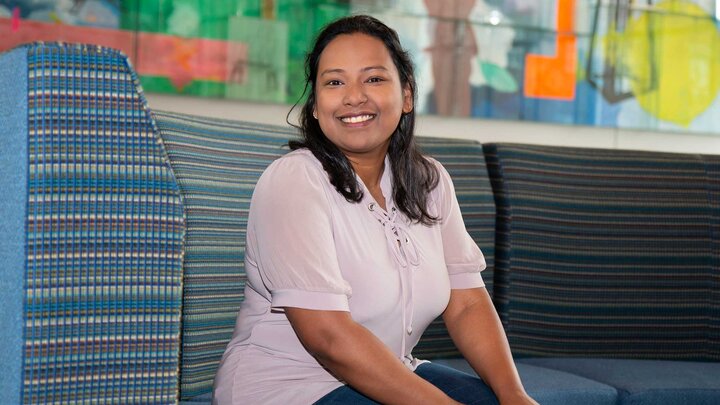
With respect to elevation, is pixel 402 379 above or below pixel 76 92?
below

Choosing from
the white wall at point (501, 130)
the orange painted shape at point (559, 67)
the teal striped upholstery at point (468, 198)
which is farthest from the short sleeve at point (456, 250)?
the orange painted shape at point (559, 67)

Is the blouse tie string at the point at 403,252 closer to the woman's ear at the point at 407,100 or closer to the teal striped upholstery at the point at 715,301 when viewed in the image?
the woman's ear at the point at 407,100

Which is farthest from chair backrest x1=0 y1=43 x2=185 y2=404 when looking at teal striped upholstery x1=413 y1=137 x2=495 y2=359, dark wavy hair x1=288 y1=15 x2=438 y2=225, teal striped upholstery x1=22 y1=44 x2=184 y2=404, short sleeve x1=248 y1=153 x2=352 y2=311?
teal striped upholstery x1=413 y1=137 x2=495 y2=359

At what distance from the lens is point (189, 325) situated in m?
1.91

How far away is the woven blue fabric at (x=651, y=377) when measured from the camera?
217cm

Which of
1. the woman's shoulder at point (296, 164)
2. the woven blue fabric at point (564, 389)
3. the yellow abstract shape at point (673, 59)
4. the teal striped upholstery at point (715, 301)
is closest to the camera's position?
the woman's shoulder at point (296, 164)

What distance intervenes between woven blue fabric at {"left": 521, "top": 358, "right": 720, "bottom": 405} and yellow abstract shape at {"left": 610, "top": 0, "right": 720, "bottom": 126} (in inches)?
156

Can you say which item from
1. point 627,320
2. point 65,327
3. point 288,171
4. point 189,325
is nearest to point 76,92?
point 65,327

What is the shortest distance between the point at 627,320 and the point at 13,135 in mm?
1907

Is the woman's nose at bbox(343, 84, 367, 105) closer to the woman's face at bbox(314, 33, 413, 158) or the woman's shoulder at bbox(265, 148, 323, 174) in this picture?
the woman's face at bbox(314, 33, 413, 158)

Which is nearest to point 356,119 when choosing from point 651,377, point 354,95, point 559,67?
point 354,95

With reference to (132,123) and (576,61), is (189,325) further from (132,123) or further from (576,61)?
(576,61)

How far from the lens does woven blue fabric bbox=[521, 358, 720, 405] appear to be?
7.13 ft

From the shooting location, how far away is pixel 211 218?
1961 millimetres
